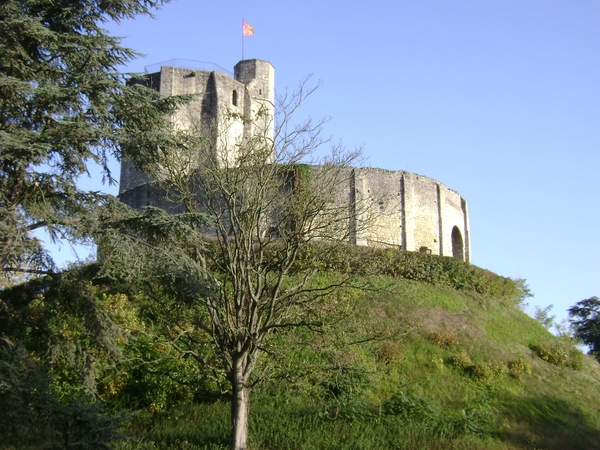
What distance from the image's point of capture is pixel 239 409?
12.0m

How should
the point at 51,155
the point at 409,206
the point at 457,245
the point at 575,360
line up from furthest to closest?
the point at 457,245 < the point at 409,206 < the point at 575,360 < the point at 51,155

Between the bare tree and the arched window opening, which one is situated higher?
the arched window opening

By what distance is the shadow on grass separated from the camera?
15609 mm

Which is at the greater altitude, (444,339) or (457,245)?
(457,245)

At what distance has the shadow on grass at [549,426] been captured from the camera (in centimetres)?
1561

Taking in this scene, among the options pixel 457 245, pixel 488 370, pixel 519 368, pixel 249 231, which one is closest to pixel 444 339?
pixel 488 370

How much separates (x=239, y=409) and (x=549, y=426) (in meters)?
8.29

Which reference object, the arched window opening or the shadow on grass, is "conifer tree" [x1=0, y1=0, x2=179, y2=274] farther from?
the arched window opening

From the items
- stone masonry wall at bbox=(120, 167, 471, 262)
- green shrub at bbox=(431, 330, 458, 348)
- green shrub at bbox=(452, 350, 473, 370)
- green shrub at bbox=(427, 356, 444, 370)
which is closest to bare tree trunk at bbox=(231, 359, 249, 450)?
green shrub at bbox=(427, 356, 444, 370)

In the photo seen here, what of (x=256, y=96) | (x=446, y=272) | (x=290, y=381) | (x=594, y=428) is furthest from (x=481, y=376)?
(x=256, y=96)

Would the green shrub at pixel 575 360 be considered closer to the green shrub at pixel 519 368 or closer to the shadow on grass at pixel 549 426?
the green shrub at pixel 519 368

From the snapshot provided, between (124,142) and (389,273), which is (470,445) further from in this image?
(389,273)

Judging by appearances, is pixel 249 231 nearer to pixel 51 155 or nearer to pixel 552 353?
pixel 51 155

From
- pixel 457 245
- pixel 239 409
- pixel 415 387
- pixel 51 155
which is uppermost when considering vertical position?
pixel 457 245
